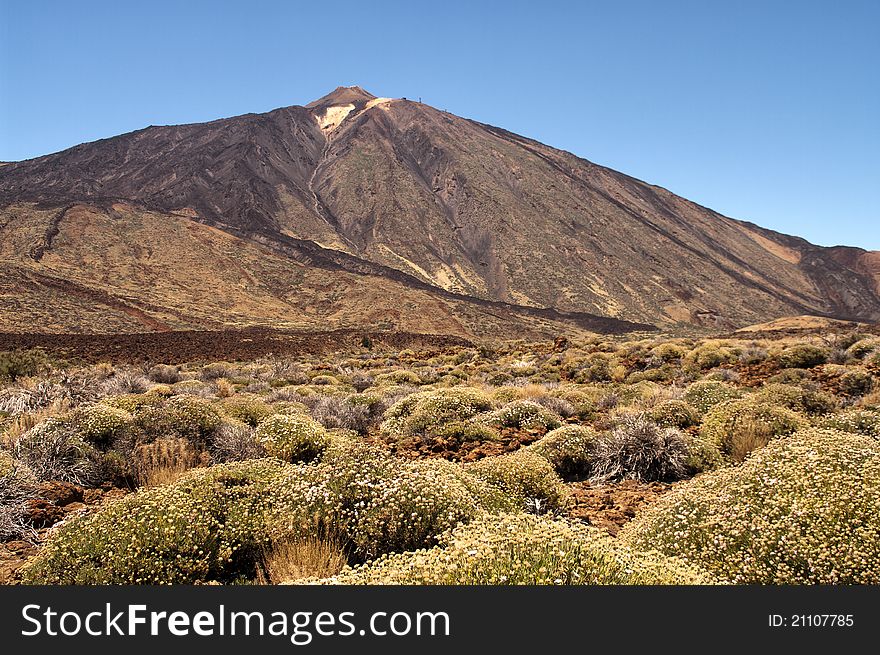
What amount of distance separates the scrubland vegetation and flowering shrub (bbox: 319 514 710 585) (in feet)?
0.05

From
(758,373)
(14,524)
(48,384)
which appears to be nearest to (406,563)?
(14,524)

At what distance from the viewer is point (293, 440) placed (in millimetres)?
7461

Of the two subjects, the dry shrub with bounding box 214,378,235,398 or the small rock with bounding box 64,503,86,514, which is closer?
the small rock with bounding box 64,503,86,514

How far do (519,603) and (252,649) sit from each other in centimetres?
131

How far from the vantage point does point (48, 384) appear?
41.8ft

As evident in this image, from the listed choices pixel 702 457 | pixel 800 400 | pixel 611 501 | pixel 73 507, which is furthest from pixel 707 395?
pixel 73 507

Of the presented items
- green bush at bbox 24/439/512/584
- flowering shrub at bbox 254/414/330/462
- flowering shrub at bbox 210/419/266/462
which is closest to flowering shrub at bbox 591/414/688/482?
green bush at bbox 24/439/512/584

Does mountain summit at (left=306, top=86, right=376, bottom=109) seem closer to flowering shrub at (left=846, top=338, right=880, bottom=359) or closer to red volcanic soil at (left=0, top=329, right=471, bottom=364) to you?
red volcanic soil at (left=0, top=329, right=471, bottom=364)

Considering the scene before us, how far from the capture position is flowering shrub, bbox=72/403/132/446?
25.1 feet

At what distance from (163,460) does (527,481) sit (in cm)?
481

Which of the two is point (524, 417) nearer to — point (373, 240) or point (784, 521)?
point (784, 521)

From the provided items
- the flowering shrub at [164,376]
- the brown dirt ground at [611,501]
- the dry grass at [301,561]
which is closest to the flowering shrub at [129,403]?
the dry grass at [301,561]

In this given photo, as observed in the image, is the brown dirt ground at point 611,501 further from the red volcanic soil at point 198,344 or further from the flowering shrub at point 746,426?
the red volcanic soil at point 198,344

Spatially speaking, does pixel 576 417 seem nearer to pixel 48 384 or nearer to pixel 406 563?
pixel 406 563
